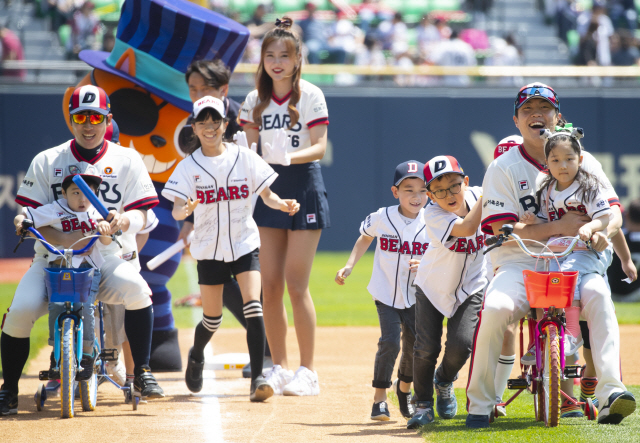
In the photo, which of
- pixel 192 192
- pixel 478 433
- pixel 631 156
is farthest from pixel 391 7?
pixel 478 433

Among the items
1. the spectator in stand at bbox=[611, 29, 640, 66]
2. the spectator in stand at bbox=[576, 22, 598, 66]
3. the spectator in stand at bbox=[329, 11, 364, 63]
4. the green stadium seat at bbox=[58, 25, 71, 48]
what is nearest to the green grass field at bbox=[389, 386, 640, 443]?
the spectator in stand at bbox=[329, 11, 364, 63]

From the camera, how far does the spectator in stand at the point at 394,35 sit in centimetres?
1889

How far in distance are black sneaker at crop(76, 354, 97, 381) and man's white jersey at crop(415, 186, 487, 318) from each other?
202cm

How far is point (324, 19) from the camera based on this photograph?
1980 centimetres

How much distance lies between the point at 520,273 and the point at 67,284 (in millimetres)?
2619

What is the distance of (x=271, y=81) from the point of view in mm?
6184

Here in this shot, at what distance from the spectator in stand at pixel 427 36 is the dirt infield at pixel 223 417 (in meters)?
12.7

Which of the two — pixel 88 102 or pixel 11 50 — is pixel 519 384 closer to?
pixel 88 102

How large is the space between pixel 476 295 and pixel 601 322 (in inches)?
31.7

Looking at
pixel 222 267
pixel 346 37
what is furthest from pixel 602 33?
pixel 222 267

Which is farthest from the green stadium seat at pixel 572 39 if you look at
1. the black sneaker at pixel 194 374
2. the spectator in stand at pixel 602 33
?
the black sneaker at pixel 194 374

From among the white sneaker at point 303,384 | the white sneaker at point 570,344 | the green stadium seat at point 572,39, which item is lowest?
the white sneaker at point 303,384

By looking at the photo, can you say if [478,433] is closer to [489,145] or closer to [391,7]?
[489,145]

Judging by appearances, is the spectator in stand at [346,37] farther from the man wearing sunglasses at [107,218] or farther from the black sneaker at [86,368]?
the black sneaker at [86,368]
